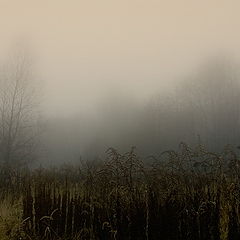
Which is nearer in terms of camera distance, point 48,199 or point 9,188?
point 48,199

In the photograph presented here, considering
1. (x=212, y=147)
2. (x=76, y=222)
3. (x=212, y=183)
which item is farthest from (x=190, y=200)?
(x=212, y=147)

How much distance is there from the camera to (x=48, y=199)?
7570 mm

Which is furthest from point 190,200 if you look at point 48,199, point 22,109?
point 22,109

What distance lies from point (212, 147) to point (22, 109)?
18.4m

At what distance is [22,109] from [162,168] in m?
17.0

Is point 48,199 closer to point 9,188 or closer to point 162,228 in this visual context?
point 162,228

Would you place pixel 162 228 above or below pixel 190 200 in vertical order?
below

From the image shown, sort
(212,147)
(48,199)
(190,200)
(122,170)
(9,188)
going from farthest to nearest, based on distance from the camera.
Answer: (212,147), (9,188), (48,199), (122,170), (190,200)

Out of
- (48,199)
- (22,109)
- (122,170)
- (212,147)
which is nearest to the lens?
(122,170)

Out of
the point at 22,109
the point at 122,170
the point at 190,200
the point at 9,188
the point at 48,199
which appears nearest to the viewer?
the point at 190,200

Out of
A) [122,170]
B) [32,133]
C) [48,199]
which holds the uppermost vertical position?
[32,133]

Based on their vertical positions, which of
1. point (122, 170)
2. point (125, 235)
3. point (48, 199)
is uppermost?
point (122, 170)

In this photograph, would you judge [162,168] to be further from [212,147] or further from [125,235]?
[212,147]

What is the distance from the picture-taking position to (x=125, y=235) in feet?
21.8
